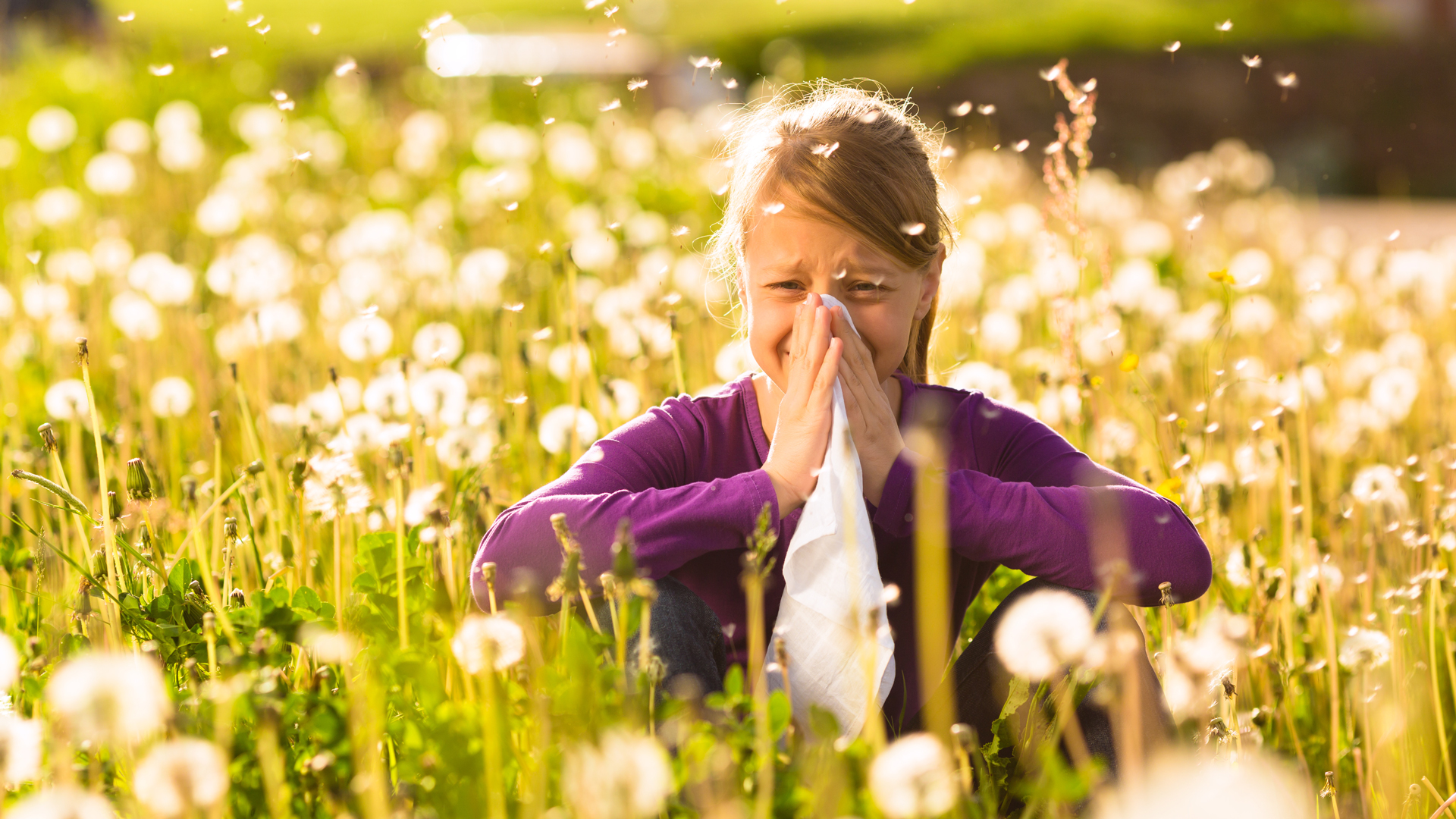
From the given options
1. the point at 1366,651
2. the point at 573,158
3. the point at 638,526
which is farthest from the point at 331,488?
the point at 573,158

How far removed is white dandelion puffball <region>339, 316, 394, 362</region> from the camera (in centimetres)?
254

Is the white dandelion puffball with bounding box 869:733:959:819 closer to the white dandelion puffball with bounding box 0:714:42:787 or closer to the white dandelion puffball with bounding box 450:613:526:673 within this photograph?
the white dandelion puffball with bounding box 450:613:526:673

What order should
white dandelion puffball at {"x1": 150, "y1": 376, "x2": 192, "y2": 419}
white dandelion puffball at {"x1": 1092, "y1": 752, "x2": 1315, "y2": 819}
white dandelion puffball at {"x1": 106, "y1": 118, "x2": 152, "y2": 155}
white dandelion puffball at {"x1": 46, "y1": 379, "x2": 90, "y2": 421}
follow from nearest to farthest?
white dandelion puffball at {"x1": 1092, "y1": 752, "x2": 1315, "y2": 819} → white dandelion puffball at {"x1": 46, "y1": 379, "x2": 90, "y2": 421} → white dandelion puffball at {"x1": 150, "y1": 376, "x2": 192, "y2": 419} → white dandelion puffball at {"x1": 106, "y1": 118, "x2": 152, "y2": 155}

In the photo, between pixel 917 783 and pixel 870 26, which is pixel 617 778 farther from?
pixel 870 26

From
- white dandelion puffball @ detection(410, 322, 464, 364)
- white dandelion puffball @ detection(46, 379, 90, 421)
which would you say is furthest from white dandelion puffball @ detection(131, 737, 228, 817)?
white dandelion puffball @ detection(410, 322, 464, 364)

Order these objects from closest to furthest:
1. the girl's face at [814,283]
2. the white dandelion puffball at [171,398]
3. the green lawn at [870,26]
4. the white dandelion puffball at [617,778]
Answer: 1. the white dandelion puffball at [617,778]
2. the girl's face at [814,283]
3. the white dandelion puffball at [171,398]
4. the green lawn at [870,26]

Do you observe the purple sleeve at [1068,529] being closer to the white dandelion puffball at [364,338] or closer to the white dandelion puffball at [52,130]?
the white dandelion puffball at [364,338]

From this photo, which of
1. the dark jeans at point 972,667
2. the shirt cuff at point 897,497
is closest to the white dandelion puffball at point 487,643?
Result: the dark jeans at point 972,667

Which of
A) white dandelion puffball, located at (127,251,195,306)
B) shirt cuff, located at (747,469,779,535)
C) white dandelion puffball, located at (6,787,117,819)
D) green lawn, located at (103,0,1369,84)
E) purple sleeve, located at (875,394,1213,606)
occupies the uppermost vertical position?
white dandelion puffball, located at (6,787,117,819)

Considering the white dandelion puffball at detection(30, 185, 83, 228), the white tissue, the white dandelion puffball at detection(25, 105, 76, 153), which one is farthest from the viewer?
the white dandelion puffball at detection(25, 105, 76, 153)

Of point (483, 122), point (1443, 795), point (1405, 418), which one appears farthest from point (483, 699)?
point (483, 122)

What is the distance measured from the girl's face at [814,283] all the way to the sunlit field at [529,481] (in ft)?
0.49

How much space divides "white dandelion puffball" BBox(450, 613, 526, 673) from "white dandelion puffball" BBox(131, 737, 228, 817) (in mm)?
224

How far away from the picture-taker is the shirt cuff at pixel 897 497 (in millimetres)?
1438
